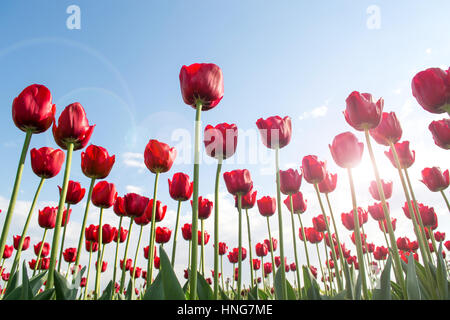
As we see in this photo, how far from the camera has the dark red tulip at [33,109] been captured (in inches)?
88.3

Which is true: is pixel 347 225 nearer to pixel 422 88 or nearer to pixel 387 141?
pixel 387 141

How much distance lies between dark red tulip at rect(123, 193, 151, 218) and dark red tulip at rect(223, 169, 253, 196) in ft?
3.21

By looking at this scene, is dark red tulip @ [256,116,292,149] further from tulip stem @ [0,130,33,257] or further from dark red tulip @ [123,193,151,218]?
tulip stem @ [0,130,33,257]

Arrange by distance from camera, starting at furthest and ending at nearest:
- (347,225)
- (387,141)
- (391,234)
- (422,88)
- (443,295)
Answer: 1. (347,225)
2. (387,141)
3. (422,88)
4. (443,295)
5. (391,234)

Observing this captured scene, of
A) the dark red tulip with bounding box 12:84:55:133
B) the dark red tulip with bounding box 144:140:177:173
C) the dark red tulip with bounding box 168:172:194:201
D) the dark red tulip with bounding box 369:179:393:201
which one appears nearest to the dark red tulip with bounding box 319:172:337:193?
the dark red tulip with bounding box 369:179:393:201

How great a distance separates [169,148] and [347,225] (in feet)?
13.5

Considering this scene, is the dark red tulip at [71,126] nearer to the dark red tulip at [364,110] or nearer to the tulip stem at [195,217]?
the tulip stem at [195,217]

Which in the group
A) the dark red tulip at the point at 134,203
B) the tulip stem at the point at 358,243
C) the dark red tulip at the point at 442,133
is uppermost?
the dark red tulip at the point at 442,133

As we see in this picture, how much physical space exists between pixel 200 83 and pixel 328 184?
2.49 meters

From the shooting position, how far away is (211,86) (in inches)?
83.7

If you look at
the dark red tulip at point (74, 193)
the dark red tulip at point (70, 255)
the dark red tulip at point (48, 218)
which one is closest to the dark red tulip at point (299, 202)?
the dark red tulip at point (74, 193)

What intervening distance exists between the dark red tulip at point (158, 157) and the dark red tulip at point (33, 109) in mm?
896
